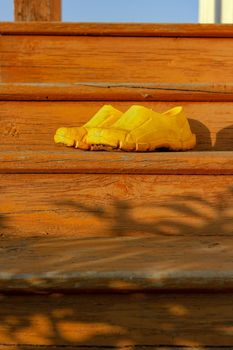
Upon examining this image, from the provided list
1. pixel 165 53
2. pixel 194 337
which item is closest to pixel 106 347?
pixel 194 337

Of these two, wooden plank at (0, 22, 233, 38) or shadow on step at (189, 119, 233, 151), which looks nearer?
shadow on step at (189, 119, 233, 151)

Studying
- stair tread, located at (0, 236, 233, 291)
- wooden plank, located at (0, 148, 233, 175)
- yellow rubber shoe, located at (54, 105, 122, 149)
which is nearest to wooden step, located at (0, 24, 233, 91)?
yellow rubber shoe, located at (54, 105, 122, 149)

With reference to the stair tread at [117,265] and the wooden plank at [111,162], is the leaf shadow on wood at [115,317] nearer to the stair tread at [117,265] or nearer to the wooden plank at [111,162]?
the stair tread at [117,265]

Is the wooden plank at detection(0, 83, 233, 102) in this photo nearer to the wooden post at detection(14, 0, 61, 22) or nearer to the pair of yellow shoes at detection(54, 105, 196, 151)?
the pair of yellow shoes at detection(54, 105, 196, 151)

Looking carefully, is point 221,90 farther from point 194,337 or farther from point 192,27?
point 194,337

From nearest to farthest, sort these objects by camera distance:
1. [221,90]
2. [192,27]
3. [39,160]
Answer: [39,160], [221,90], [192,27]

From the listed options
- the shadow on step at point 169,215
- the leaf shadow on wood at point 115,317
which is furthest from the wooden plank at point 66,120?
the leaf shadow on wood at point 115,317

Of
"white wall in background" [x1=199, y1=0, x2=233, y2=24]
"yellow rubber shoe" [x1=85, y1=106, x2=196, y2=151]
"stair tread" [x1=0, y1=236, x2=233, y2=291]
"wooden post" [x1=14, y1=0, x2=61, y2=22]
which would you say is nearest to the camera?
"stair tread" [x1=0, y1=236, x2=233, y2=291]
